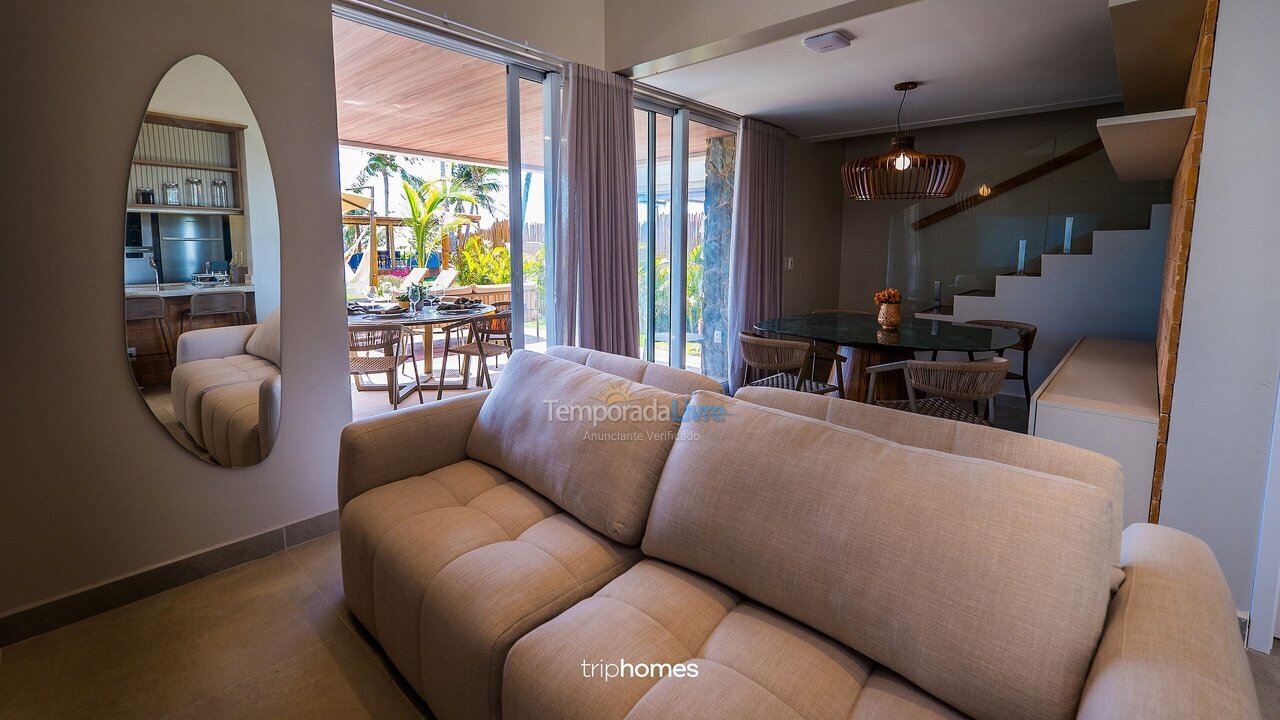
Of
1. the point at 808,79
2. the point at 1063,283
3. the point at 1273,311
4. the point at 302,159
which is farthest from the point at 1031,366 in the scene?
the point at 302,159

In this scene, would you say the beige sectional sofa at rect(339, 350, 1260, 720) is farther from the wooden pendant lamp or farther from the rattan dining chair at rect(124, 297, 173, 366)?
the wooden pendant lamp

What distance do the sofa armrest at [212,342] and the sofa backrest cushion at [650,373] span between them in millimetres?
1291

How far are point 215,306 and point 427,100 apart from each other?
245cm

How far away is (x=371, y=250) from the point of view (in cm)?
600

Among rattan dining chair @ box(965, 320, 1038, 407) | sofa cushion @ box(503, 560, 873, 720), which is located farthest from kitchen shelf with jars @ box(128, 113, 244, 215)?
rattan dining chair @ box(965, 320, 1038, 407)

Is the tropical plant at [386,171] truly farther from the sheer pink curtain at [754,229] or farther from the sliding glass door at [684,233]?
the sheer pink curtain at [754,229]

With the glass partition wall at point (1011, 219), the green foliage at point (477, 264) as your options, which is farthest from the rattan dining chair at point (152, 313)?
the glass partition wall at point (1011, 219)

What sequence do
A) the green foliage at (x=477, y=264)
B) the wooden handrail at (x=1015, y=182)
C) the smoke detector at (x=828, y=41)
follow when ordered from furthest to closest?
the green foliage at (x=477, y=264), the wooden handrail at (x=1015, y=182), the smoke detector at (x=828, y=41)

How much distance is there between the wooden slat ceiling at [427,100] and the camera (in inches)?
129

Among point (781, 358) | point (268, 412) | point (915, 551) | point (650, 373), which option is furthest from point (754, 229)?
point (915, 551)

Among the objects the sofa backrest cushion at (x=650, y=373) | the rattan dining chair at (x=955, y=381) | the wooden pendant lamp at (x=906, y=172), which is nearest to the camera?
the sofa backrest cushion at (x=650, y=373)

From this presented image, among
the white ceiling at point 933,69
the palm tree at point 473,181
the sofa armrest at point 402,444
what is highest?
the white ceiling at point 933,69

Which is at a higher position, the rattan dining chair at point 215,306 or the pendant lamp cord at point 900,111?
the pendant lamp cord at point 900,111

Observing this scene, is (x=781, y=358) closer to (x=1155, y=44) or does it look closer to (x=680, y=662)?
(x=1155, y=44)
